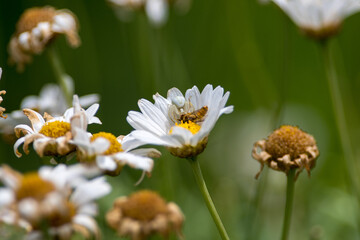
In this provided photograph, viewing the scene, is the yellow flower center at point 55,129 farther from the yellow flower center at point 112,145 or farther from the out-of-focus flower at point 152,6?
the out-of-focus flower at point 152,6

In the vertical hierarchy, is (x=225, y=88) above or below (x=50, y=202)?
below

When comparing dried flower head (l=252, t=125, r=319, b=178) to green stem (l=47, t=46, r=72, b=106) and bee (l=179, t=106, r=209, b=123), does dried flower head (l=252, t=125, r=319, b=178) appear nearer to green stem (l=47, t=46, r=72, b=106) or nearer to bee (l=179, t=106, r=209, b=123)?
bee (l=179, t=106, r=209, b=123)

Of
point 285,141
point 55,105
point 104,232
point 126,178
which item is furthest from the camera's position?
point 126,178

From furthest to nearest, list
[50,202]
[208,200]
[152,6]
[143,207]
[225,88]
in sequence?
[225,88]
[152,6]
[208,200]
[143,207]
[50,202]

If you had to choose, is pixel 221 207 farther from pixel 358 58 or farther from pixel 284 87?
pixel 358 58

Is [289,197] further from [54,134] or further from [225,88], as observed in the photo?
[225,88]

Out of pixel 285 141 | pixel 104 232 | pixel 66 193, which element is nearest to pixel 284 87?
pixel 285 141

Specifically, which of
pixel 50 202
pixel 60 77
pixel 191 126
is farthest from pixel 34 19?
pixel 50 202
